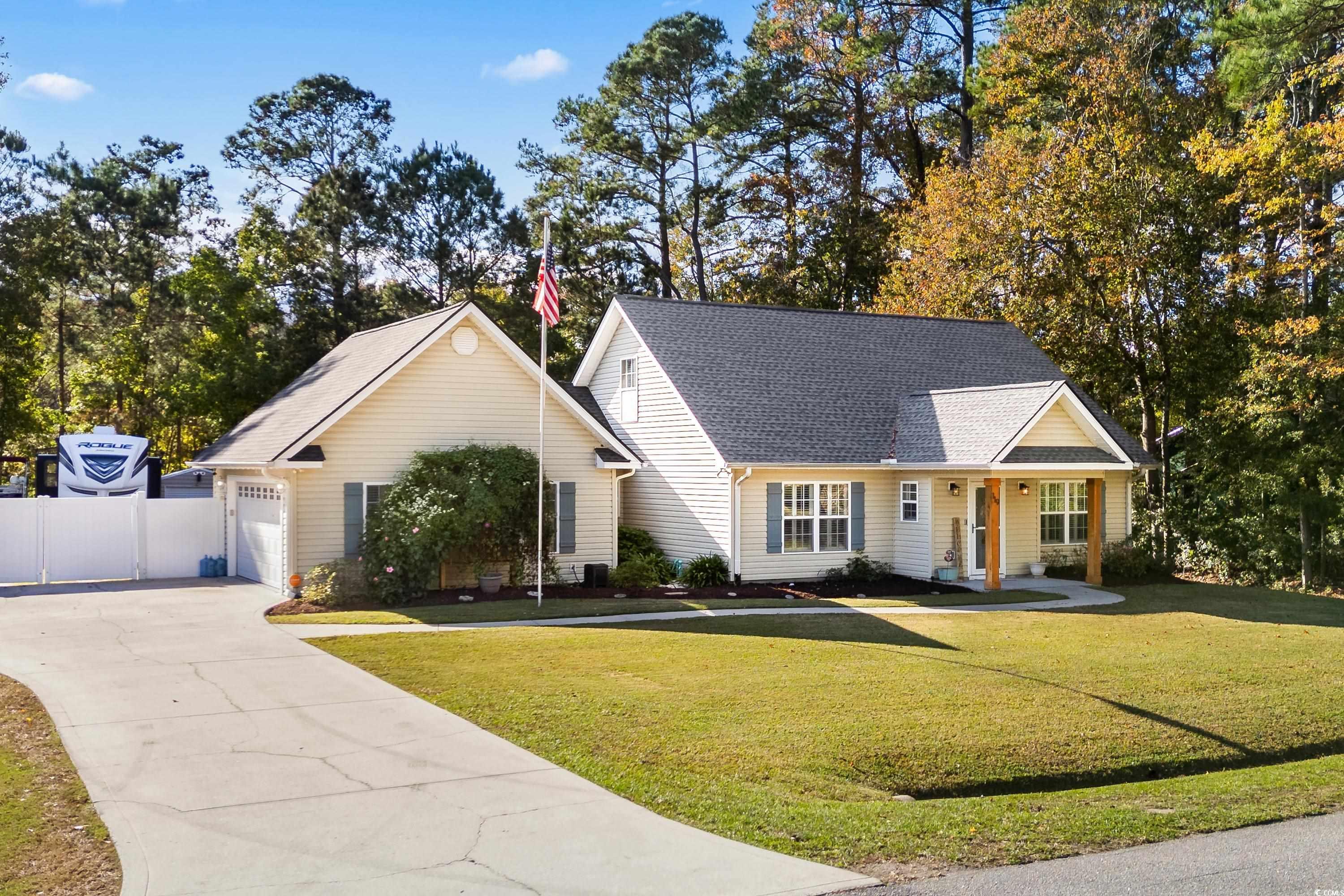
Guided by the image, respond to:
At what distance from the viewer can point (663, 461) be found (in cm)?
2267

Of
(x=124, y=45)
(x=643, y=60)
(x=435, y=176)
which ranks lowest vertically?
(x=124, y=45)

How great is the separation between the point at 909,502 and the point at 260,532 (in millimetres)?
12714

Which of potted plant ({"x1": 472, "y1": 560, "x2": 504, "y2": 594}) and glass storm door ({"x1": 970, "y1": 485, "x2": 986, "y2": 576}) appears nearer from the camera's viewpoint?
potted plant ({"x1": 472, "y1": 560, "x2": 504, "y2": 594})

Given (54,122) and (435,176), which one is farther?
(435,176)

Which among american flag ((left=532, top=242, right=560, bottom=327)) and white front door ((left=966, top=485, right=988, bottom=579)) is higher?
american flag ((left=532, top=242, right=560, bottom=327))

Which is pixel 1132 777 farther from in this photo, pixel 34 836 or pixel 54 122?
pixel 54 122

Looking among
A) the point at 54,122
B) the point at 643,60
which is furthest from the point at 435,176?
the point at 54,122

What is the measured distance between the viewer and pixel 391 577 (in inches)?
694

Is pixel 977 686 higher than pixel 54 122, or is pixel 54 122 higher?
pixel 54 122

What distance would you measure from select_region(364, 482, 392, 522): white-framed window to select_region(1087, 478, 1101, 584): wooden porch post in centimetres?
1373

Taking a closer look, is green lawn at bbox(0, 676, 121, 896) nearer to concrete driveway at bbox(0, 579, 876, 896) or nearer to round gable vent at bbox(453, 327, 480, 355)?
concrete driveway at bbox(0, 579, 876, 896)

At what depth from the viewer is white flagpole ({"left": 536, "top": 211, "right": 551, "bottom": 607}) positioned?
17.2 meters

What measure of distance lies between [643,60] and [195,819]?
36655 mm

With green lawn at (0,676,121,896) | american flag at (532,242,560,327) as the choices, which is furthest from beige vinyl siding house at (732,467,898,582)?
green lawn at (0,676,121,896)
